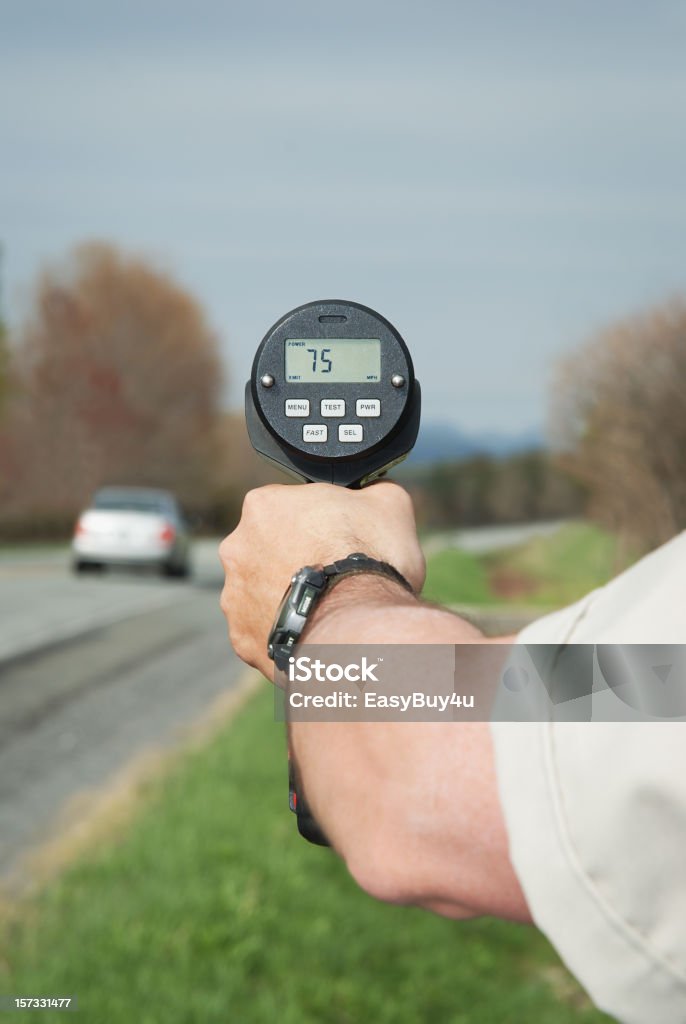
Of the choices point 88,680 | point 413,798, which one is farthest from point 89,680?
point 413,798

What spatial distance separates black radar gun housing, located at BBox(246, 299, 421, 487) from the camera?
124 centimetres

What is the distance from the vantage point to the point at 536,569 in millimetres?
19562

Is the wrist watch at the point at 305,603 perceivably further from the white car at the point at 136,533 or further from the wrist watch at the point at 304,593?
the white car at the point at 136,533

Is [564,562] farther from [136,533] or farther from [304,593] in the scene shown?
[304,593]

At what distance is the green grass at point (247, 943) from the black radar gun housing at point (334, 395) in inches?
174

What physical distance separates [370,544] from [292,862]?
6380 millimetres

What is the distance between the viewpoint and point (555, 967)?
790 cm

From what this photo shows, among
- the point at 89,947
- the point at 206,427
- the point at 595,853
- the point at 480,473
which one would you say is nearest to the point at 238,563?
the point at 595,853

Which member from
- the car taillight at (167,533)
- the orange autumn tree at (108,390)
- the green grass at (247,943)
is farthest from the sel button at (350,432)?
the orange autumn tree at (108,390)

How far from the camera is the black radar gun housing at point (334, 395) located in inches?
48.9

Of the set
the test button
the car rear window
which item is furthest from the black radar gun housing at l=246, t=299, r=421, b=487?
the car rear window

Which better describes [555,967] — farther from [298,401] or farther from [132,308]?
[132,308]

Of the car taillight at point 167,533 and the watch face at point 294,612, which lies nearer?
the watch face at point 294,612

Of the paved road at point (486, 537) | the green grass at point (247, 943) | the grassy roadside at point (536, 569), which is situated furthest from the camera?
the paved road at point (486, 537)
